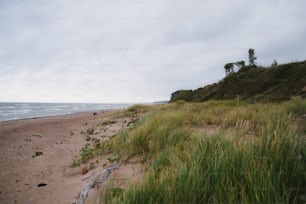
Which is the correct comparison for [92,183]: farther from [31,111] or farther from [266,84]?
[31,111]

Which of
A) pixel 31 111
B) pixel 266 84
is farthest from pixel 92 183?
pixel 31 111

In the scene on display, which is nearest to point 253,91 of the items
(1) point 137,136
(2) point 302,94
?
(2) point 302,94

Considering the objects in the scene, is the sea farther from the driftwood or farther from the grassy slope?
the driftwood

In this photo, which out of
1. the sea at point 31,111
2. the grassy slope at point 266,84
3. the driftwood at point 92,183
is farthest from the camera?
the sea at point 31,111

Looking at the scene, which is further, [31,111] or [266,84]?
[31,111]

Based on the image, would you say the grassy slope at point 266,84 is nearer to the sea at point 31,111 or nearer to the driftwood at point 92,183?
the driftwood at point 92,183

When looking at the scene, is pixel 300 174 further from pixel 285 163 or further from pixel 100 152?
pixel 100 152

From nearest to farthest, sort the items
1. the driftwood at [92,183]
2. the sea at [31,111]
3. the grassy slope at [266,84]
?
the driftwood at [92,183] → the grassy slope at [266,84] → the sea at [31,111]

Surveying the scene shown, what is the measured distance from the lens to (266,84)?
1377 centimetres

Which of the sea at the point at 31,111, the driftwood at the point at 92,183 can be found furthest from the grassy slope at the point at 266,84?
the sea at the point at 31,111

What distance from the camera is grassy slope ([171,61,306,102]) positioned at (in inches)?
441

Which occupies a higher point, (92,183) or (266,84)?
(266,84)

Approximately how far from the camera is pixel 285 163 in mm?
1815

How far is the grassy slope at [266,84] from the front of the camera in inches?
441
